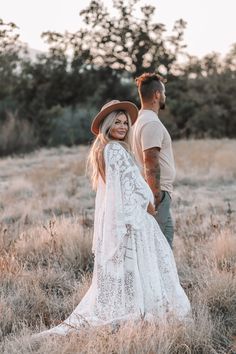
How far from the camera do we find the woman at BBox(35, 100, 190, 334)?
448cm

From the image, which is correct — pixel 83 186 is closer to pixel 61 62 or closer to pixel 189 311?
pixel 189 311

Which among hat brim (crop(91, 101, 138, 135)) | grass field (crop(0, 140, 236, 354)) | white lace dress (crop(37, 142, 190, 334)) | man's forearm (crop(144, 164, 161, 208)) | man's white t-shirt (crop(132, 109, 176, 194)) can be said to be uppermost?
hat brim (crop(91, 101, 138, 135))

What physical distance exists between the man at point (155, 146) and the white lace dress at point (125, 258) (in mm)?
328

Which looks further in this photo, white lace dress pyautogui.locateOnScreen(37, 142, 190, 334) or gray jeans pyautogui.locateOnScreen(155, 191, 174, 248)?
gray jeans pyautogui.locateOnScreen(155, 191, 174, 248)

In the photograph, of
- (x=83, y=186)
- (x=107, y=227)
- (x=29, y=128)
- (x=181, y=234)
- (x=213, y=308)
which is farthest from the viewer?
(x=29, y=128)

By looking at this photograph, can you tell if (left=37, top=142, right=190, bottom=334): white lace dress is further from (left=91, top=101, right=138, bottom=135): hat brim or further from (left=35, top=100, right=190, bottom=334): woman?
(left=91, top=101, right=138, bottom=135): hat brim

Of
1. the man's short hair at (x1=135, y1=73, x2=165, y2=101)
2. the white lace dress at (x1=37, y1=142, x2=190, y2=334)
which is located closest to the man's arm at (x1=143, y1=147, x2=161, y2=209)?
the white lace dress at (x1=37, y1=142, x2=190, y2=334)

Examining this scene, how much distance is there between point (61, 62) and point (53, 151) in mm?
10481

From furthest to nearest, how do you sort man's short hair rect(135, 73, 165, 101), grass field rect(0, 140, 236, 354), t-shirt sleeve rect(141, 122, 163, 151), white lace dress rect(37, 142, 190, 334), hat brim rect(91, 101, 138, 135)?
1. man's short hair rect(135, 73, 165, 101)
2. t-shirt sleeve rect(141, 122, 163, 151)
3. hat brim rect(91, 101, 138, 135)
4. white lace dress rect(37, 142, 190, 334)
5. grass field rect(0, 140, 236, 354)

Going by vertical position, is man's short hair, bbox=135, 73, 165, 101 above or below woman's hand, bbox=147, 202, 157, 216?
above

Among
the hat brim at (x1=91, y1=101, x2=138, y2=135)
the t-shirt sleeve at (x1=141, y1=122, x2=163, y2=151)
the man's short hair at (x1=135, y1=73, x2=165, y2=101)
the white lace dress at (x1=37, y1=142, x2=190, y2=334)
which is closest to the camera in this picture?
the white lace dress at (x1=37, y1=142, x2=190, y2=334)

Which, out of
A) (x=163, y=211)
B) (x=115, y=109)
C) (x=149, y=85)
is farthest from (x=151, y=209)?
(x=149, y=85)

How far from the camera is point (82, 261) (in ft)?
22.1

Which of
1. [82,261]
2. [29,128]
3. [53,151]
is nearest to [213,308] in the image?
[82,261]
